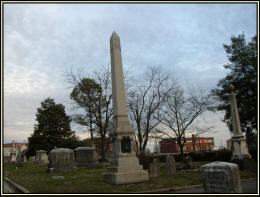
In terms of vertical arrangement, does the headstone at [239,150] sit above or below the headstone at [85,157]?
above

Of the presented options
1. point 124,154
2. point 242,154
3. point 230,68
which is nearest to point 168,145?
point 230,68

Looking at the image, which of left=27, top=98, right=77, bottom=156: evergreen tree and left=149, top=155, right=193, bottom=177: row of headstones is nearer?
left=149, top=155, right=193, bottom=177: row of headstones

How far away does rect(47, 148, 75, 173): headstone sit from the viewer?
17234mm

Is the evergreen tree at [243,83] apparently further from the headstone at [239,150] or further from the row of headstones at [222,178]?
the row of headstones at [222,178]

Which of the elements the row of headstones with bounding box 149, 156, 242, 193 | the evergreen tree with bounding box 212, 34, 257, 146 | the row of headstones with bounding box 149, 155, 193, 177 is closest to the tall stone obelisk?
the row of headstones with bounding box 149, 155, 193, 177

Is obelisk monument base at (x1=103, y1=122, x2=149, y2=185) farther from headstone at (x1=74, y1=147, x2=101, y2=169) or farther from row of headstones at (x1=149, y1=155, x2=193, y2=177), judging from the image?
headstone at (x1=74, y1=147, x2=101, y2=169)

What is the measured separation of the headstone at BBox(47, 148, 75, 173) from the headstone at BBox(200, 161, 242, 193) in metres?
12.6

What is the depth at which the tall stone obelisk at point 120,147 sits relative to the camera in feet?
33.3

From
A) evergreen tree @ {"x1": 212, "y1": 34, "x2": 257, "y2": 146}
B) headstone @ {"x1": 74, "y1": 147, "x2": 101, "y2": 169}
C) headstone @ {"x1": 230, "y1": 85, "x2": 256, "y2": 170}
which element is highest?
evergreen tree @ {"x1": 212, "y1": 34, "x2": 257, "y2": 146}

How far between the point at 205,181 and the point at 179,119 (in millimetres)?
17192

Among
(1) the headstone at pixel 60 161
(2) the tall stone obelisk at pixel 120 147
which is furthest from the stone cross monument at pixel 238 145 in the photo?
(1) the headstone at pixel 60 161

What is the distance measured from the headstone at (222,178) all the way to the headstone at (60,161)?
41.3 feet

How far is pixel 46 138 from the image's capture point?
43.2 meters

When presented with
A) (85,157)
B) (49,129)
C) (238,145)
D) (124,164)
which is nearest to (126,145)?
(124,164)
